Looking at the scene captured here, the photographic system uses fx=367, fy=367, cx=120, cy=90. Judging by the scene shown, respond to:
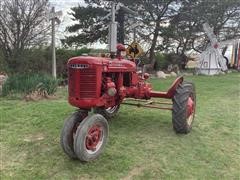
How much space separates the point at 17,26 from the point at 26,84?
10.5 feet

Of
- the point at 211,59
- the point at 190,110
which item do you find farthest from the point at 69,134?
the point at 211,59

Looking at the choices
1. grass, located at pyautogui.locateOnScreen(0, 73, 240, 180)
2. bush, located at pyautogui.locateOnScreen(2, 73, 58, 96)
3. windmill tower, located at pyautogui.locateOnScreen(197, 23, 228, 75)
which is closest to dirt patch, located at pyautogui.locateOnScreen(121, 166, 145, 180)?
grass, located at pyautogui.locateOnScreen(0, 73, 240, 180)

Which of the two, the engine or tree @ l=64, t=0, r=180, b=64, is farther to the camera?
tree @ l=64, t=0, r=180, b=64

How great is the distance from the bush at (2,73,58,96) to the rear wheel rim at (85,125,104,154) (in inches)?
165

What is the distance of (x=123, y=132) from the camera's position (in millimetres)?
5508

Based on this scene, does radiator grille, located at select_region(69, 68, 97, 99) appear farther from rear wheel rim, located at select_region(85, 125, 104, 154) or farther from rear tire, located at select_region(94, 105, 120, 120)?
rear tire, located at select_region(94, 105, 120, 120)

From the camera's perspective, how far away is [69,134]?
170 inches

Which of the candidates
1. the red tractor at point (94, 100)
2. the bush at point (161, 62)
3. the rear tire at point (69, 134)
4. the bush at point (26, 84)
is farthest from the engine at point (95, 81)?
the bush at point (161, 62)

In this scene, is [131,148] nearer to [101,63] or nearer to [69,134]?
[69,134]

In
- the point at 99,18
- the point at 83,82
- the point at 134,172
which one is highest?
the point at 99,18

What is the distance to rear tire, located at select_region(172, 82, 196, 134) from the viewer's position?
17.6ft

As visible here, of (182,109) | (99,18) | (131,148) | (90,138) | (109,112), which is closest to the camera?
(90,138)

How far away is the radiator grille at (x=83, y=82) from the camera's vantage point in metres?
4.48

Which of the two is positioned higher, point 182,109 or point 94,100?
point 94,100
